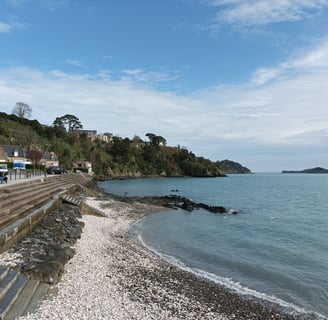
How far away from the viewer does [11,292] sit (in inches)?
289

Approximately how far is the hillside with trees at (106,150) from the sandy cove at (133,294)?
81659 millimetres

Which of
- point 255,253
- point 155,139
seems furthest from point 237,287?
point 155,139

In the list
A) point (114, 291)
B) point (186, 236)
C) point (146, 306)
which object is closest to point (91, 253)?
point (114, 291)

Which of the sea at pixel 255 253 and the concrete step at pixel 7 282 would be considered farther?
the sea at pixel 255 253

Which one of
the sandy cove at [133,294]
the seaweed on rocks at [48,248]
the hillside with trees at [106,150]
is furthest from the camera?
the hillside with trees at [106,150]

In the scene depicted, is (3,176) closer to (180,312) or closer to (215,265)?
(215,265)

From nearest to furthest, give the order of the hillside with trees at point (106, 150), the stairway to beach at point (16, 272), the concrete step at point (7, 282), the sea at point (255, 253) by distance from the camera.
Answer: the stairway to beach at point (16, 272) → the concrete step at point (7, 282) → the sea at point (255, 253) → the hillside with trees at point (106, 150)

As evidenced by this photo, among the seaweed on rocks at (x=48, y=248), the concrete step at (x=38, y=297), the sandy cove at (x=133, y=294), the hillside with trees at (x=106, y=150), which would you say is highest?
the hillside with trees at (x=106, y=150)

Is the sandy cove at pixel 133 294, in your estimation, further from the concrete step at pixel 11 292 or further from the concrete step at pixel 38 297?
the concrete step at pixel 11 292

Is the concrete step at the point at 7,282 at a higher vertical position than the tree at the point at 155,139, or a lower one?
lower

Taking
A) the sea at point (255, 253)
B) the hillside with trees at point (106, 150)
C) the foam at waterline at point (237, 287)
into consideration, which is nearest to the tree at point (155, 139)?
the hillside with trees at point (106, 150)

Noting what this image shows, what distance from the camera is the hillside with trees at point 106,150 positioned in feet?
335

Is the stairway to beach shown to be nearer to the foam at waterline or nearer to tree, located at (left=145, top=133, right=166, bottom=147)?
the foam at waterline

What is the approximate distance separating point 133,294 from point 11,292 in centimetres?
359
